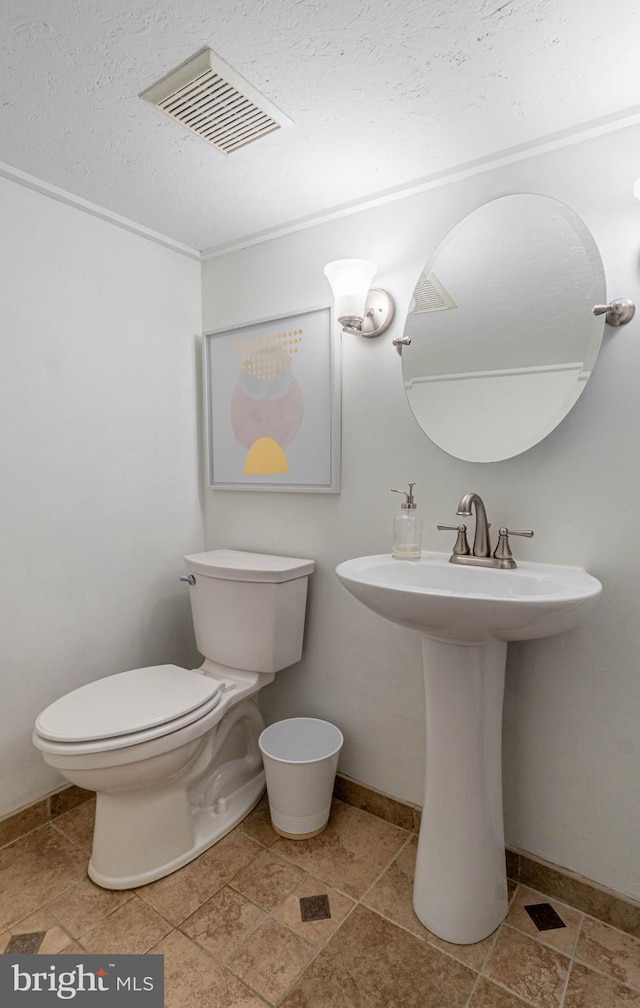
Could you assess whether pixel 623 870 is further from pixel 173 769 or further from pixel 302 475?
pixel 302 475

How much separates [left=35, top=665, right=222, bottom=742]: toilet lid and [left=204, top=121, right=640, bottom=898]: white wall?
1.50ft

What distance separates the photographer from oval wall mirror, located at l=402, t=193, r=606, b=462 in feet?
4.33

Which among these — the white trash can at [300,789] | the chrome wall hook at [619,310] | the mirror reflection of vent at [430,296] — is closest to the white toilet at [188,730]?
the white trash can at [300,789]

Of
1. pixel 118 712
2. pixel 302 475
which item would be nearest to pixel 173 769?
pixel 118 712

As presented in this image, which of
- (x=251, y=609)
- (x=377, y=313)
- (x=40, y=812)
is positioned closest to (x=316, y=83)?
(x=377, y=313)

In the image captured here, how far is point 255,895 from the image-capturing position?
1414mm

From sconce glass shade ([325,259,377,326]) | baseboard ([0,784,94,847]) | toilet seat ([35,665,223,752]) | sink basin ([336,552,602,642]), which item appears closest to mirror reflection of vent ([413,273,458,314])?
sconce glass shade ([325,259,377,326])

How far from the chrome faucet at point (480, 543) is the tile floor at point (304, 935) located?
2.97 ft

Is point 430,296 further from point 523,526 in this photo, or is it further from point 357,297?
point 523,526

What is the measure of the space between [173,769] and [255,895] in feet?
1.30

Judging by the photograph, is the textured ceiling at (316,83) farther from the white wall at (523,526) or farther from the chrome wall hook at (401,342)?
the chrome wall hook at (401,342)

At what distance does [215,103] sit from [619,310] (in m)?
1.08

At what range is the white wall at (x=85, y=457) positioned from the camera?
5.24 ft

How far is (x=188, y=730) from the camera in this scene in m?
1.44
